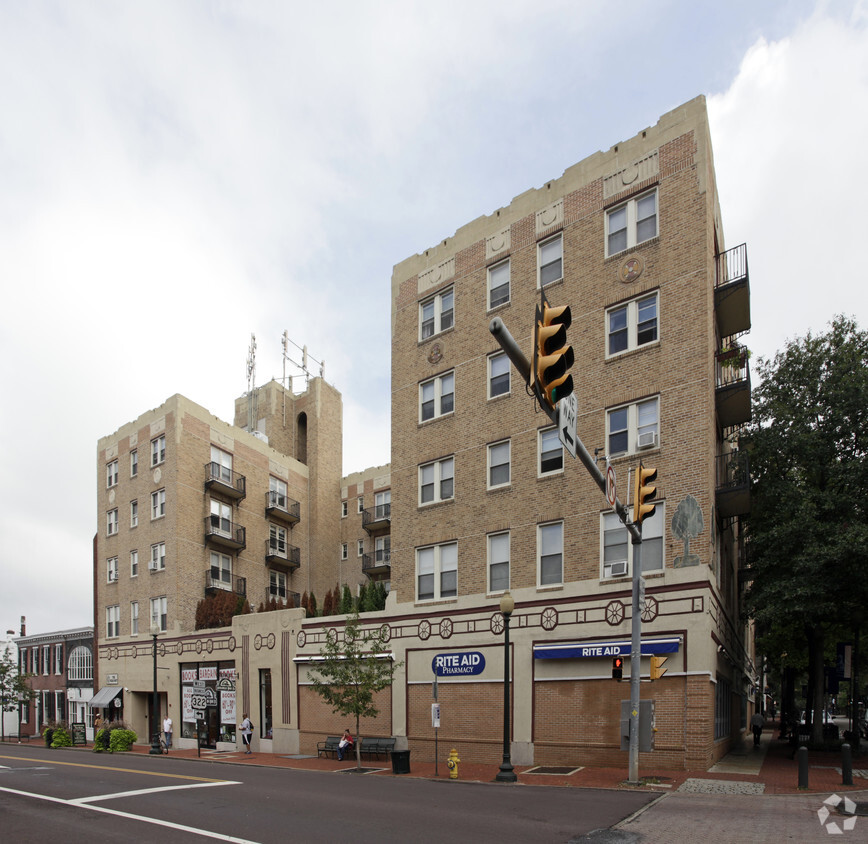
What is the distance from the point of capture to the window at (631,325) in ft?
78.8

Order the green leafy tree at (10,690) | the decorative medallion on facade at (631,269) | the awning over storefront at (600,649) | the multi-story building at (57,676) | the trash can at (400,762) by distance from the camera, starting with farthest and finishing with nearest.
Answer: the green leafy tree at (10,690)
the multi-story building at (57,676)
the decorative medallion on facade at (631,269)
the trash can at (400,762)
the awning over storefront at (600,649)

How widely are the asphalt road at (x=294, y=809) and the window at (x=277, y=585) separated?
1041 inches

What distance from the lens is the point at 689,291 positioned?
2312 centimetres

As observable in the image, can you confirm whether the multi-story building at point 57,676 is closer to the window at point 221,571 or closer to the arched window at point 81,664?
the arched window at point 81,664

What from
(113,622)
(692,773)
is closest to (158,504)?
(113,622)

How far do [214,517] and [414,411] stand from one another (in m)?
19.1

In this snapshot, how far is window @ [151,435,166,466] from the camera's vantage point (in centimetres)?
4403

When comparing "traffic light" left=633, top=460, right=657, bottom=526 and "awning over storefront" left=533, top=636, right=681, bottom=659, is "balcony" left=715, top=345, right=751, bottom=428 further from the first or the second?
"traffic light" left=633, top=460, right=657, bottom=526

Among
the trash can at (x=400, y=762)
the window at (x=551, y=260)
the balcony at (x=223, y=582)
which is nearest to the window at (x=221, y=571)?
the balcony at (x=223, y=582)

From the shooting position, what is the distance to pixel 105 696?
4419 centimetres

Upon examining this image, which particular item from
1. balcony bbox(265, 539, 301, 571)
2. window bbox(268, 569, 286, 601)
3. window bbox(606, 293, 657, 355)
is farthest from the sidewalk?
window bbox(268, 569, 286, 601)

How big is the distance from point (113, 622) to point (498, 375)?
3076 centimetres

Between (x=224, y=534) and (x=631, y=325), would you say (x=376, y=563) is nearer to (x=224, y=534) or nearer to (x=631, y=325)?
(x=224, y=534)

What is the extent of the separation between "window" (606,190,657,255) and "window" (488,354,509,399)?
5.12 m
